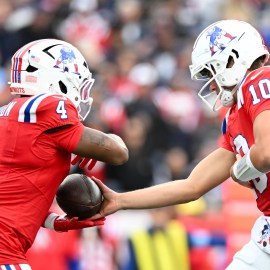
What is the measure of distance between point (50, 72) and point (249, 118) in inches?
44.5

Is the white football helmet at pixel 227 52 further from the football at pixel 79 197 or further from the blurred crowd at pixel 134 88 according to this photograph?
the blurred crowd at pixel 134 88

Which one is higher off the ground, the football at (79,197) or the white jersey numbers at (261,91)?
the white jersey numbers at (261,91)

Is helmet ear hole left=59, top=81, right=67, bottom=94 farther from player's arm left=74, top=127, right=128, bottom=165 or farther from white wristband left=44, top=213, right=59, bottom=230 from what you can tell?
white wristband left=44, top=213, right=59, bottom=230

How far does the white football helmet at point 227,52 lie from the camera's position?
548 centimetres

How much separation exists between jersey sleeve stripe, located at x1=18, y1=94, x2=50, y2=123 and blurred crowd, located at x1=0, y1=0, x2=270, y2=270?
Result: 11.2 feet

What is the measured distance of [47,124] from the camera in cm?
523

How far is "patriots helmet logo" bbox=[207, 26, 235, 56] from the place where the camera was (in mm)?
5492

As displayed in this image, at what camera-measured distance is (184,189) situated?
584cm

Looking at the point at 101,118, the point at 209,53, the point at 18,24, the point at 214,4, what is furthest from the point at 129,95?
the point at 209,53

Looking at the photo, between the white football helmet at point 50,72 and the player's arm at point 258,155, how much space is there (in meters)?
1.00

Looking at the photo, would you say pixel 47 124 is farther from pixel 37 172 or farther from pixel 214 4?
pixel 214 4

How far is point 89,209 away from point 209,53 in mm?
1109

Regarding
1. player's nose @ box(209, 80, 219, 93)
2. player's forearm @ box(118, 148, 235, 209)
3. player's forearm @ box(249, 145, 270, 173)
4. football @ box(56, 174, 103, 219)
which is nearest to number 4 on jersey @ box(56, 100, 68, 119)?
football @ box(56, 174, 103, 219)

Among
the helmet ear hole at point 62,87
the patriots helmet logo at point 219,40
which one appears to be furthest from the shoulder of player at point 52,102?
the patriots helmet logo at point 219,40
